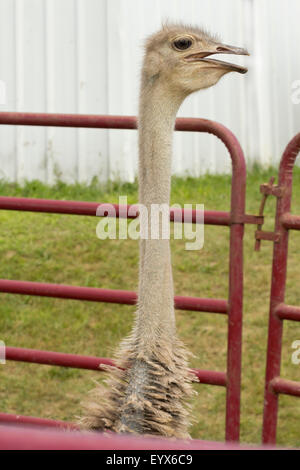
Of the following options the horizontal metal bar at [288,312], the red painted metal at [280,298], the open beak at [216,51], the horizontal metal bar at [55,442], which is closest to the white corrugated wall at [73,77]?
the red painted metal at [280,298]

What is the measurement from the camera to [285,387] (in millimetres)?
2617

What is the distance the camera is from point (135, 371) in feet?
6.56

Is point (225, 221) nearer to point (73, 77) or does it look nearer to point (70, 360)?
point (70, 360)

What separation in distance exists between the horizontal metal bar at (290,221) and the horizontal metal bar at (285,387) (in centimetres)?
49

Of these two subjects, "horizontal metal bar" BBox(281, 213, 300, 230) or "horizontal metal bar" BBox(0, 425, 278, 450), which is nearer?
"horizontal metal bar" BBox(0, 425, 278, 450)

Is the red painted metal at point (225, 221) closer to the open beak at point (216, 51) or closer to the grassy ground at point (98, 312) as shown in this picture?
the open beak at point (216, 51)

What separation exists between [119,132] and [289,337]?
257 cm

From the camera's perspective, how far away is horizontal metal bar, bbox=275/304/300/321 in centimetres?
258

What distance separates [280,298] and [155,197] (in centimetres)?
80

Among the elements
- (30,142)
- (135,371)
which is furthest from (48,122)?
(30,142)

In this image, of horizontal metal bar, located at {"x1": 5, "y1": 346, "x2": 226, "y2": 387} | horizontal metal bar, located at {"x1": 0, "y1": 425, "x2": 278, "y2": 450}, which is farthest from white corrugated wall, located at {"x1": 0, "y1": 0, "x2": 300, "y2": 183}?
horizontal metal bar, located at {"x1": 0, "y1": 425, "x2": 278, "y2": 450}

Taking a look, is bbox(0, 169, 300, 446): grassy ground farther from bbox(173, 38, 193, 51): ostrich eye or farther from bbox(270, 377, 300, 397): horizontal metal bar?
bbox(173, 38, 193, 51): ostrich eye

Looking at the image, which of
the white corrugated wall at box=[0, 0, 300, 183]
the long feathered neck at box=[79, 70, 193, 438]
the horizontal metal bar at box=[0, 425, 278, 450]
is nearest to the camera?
the horizontal metal bar at box=[0, 425, 278, 450]

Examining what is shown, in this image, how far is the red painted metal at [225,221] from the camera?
8.50 feet
